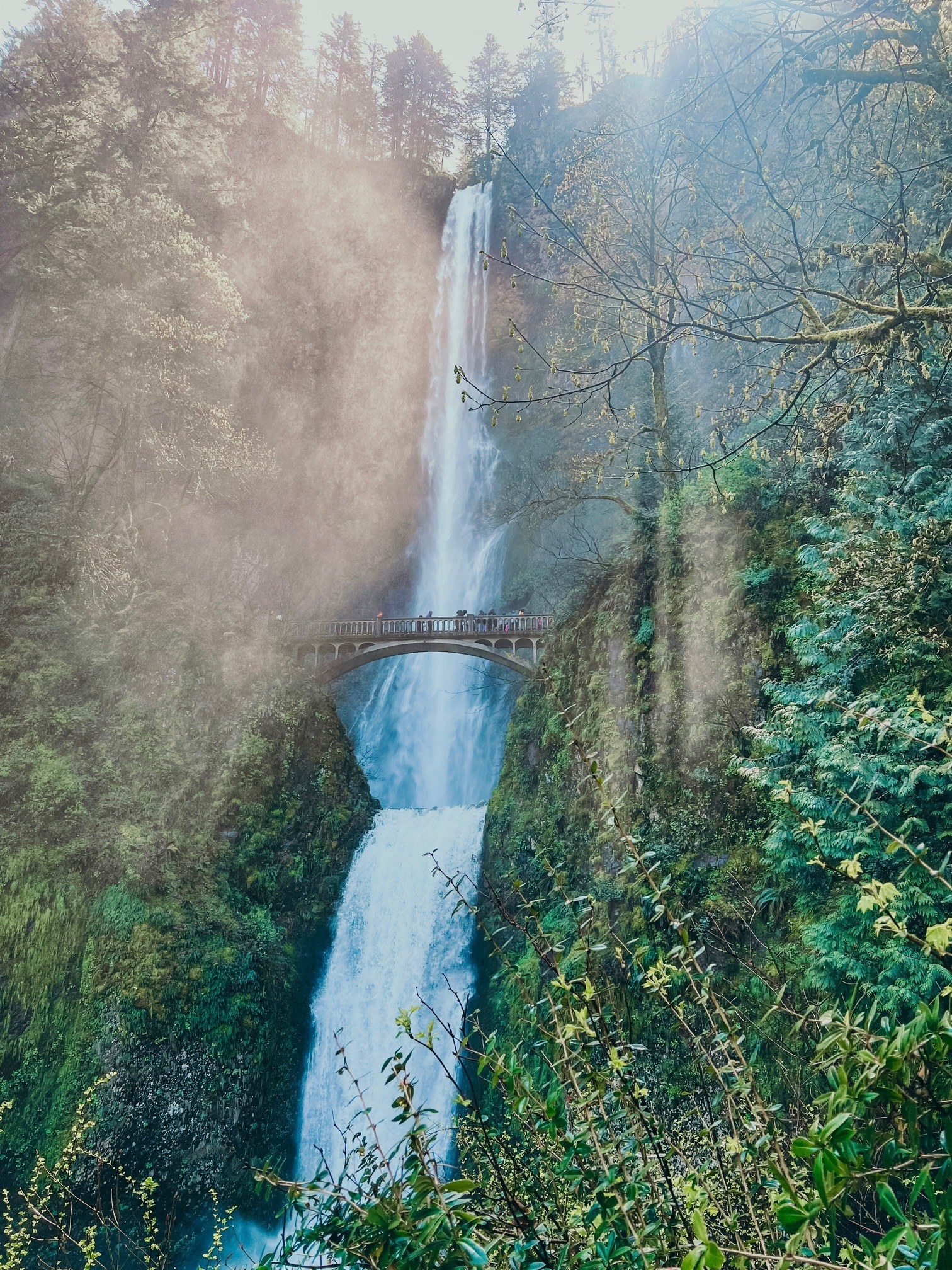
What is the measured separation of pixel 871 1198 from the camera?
520 centimetres

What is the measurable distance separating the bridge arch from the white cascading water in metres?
3.80

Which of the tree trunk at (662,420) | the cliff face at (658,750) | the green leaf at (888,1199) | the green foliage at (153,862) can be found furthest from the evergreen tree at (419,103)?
the green leaf at (888,1199)

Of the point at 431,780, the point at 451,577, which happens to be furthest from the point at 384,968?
the point at 451,577

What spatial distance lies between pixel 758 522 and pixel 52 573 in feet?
46.1

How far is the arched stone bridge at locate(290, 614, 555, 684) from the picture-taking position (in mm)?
18969

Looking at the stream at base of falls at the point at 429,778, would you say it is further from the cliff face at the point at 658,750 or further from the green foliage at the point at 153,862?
the cliff face at the point at 658,750

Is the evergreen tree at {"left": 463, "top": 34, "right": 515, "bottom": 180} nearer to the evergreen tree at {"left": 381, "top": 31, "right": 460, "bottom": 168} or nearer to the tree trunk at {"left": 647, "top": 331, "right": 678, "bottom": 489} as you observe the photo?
the evergreen tree at {"left": 381, "top": 31, "right": 460, "bottom": 168}

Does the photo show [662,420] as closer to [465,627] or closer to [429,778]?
[465,627]

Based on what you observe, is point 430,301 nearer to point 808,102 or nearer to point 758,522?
point 808,102

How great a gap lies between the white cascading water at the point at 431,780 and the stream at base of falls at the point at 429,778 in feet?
0.13

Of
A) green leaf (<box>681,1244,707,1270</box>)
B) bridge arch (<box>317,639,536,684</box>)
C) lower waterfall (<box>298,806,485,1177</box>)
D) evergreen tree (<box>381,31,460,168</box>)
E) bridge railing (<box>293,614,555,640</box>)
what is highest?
evergreen tree (<box>381,31,460,168</box>)

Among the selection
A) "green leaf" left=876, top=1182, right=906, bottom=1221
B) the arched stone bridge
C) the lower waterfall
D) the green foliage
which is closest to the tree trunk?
the arched stone bridge

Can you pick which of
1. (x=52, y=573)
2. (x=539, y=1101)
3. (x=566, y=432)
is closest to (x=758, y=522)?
(x=539, y=1101)

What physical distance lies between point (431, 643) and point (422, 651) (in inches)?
31.3
